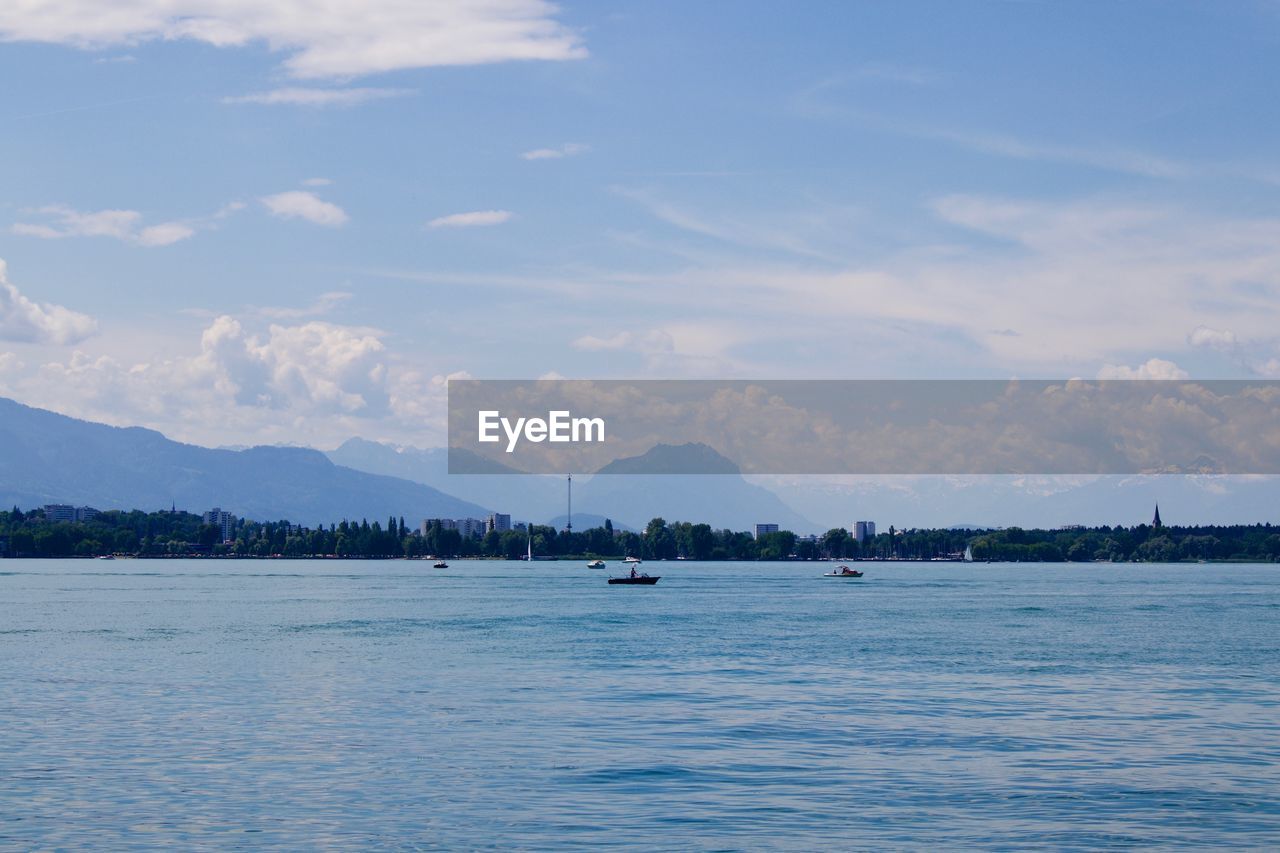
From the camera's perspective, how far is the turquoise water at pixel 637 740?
36.0 meters

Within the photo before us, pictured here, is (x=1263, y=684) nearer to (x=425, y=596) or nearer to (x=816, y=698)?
(x=816, y=698)

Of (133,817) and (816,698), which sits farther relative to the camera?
(816,698)

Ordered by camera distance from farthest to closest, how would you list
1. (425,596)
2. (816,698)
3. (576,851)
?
(425,596), (816,698), (576,851)

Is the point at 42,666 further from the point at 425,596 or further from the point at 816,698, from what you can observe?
the point at 425,596

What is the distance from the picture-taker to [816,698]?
6272 cm

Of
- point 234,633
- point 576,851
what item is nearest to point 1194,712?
point 576,851

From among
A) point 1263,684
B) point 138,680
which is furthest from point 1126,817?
point 138,680

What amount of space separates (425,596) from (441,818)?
15310 cm

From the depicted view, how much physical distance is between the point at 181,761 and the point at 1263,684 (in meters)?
50.8

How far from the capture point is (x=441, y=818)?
37.0 m

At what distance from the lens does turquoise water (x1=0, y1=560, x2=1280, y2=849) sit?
118 ft

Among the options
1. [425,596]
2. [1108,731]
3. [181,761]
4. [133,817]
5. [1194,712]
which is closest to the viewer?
[133,817]

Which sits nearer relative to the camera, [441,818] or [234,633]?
[441,818]

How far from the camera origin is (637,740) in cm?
4994
